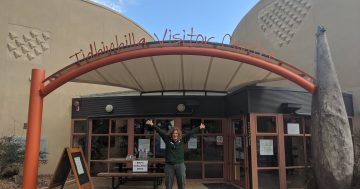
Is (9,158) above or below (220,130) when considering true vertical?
below

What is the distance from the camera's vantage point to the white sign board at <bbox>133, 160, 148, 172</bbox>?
983 cm

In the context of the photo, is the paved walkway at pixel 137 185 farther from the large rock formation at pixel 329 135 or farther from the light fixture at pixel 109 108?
the large rock formation at pixel 329 135

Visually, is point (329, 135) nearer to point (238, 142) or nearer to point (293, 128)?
point (293, 128)

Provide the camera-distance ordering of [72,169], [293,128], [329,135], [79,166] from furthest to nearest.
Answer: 1. [293,128]
2. [79,166]
3. [72,169]
4. [329,135]

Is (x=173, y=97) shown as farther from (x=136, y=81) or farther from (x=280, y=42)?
(x=280, y=42)

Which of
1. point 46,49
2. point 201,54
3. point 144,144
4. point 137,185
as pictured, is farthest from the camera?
point 46,49

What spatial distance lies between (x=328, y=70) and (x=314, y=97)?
0.70 meters

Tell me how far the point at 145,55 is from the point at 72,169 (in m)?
3.20

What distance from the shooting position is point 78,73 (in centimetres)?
866

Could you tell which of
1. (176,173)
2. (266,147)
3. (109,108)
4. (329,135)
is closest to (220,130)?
(266,147)

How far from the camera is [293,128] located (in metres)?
10.6

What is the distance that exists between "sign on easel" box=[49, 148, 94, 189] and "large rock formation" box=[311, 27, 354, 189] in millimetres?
5494

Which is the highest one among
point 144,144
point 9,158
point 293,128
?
point 293,128

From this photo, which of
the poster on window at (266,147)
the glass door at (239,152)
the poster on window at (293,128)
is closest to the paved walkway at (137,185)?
the glass door at (239,152)
